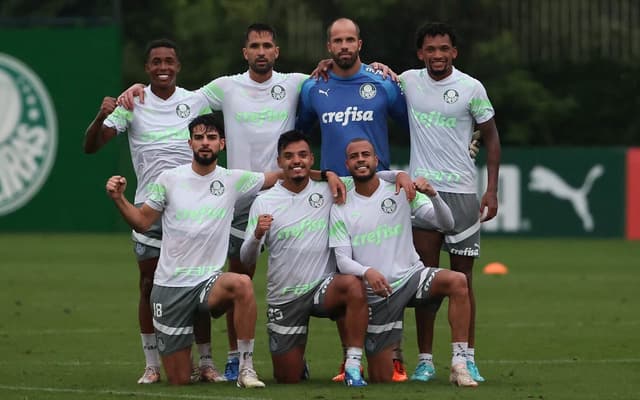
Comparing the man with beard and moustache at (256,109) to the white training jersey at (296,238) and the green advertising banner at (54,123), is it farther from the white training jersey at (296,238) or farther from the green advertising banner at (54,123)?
the green advertising banner at (54,123)

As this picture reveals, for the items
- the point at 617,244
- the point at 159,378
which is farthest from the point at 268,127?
the point at 617,244

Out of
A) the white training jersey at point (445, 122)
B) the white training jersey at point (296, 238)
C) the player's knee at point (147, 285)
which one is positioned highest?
the white training jersey at point (445, 122)

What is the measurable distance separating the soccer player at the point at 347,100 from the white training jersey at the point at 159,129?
94 cm

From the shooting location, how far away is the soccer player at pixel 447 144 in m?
11.8

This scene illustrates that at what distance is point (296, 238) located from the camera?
11.4 metres

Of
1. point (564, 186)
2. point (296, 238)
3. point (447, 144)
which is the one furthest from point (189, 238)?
point (564, 186)

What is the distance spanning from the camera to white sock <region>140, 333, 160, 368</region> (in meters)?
11.8

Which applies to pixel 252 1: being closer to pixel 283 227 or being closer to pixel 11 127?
pixel 11 127

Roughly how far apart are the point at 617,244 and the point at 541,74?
7673 millimetres

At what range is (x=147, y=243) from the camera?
12.0 m

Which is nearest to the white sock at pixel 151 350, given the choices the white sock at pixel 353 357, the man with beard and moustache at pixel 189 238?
the man with beard and moustache at pixel 189 238

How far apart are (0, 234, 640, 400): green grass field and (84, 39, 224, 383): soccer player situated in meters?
0.80

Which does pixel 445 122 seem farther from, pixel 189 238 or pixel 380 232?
pixel 189 238

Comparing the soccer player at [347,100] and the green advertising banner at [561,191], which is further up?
the soccer player at [347,100]
